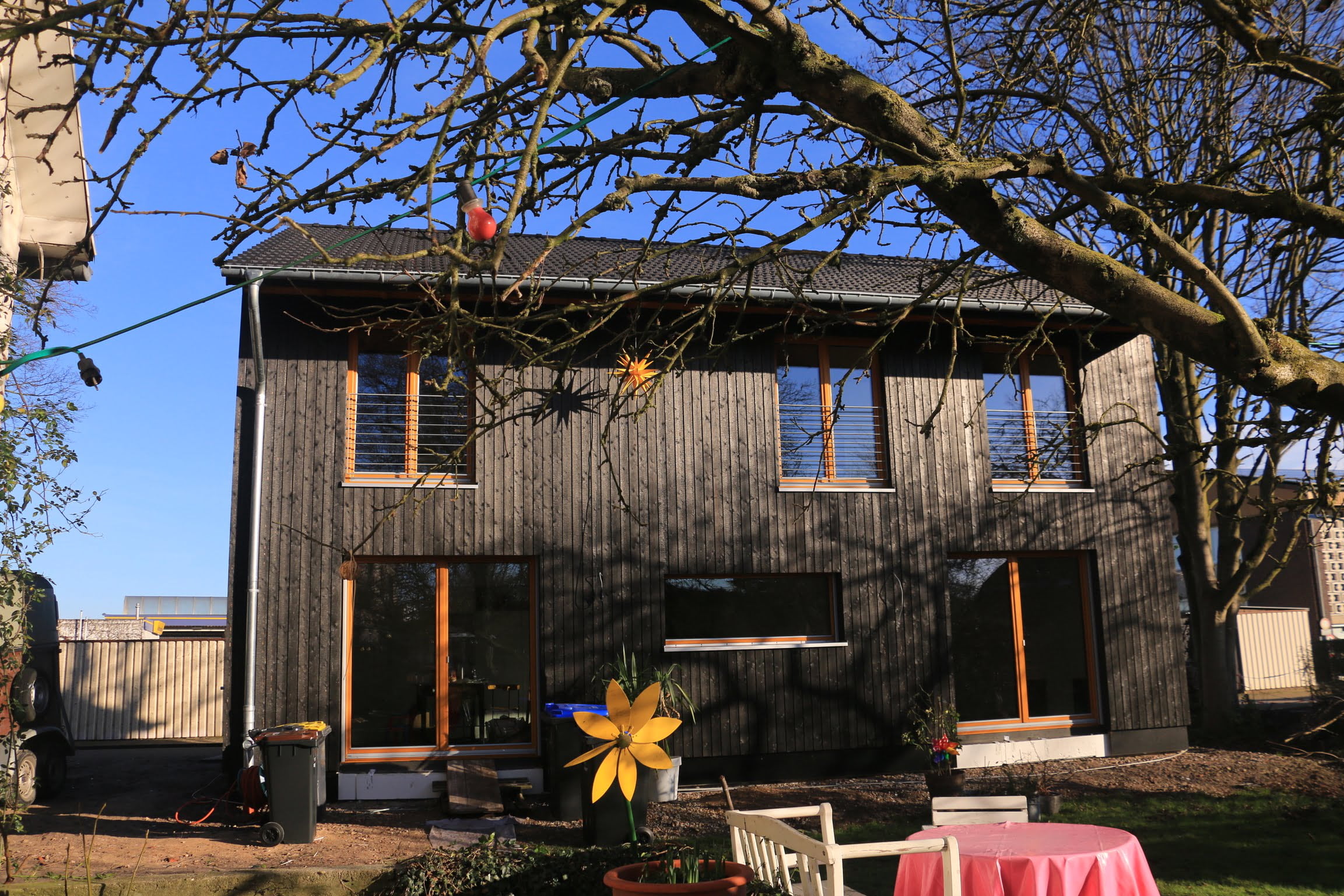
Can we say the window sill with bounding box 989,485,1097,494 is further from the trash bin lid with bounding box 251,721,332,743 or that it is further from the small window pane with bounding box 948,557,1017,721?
the trash bin lid with bounding box 251,721,332,743

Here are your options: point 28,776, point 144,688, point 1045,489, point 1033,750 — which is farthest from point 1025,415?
point 144,688

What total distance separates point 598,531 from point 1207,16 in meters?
7.34

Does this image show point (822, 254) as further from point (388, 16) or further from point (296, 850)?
point (388, 16)

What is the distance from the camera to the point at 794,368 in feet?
39.5

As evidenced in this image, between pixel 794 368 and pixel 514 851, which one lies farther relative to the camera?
pixel 794 368

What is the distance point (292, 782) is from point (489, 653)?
2855mm

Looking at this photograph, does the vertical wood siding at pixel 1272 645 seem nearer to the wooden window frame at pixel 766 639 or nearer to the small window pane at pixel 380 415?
the wooden window frame at pixel 766 639

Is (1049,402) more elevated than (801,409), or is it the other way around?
(1049,402)

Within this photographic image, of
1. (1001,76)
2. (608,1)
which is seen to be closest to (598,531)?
(1001,76)

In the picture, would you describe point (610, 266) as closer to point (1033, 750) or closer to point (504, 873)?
point (504, 873)

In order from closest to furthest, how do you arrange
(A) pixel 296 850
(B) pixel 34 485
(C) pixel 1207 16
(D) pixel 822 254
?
(C) pixel 1207 16, (B) pixel 34 485, (A) pixel 296 850, (D) pixel 822 254

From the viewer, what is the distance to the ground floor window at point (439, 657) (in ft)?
34.1

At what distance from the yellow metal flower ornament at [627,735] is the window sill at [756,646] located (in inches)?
333

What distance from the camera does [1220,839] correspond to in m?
8.30
